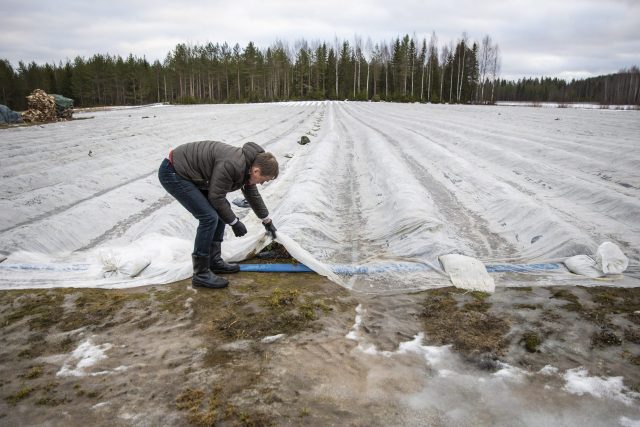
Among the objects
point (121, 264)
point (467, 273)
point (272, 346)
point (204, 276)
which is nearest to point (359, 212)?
point (467, 273)

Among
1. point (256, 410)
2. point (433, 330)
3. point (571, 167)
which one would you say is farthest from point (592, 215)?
point (256, 410)

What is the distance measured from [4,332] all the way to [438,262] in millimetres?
3391

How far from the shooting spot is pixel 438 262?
3.57 meters

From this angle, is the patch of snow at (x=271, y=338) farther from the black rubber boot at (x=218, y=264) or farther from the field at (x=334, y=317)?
the black rubber boot at (x=218, y=264)

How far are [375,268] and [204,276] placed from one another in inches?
59.0

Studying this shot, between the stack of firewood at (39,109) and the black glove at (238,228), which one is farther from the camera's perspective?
the stack of firewood at (39,109)

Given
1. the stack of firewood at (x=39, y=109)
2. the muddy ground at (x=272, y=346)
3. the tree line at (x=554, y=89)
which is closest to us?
the muddy ground at (x=272, y=346)

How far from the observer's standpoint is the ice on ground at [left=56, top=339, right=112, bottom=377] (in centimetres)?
220

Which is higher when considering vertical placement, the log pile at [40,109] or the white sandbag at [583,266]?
the log pile at [40,109]

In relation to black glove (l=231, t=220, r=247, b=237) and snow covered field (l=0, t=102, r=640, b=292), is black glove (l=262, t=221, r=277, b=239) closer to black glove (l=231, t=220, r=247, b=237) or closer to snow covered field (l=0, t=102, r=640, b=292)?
black glove (l=231, t=220, r=247, b=237)

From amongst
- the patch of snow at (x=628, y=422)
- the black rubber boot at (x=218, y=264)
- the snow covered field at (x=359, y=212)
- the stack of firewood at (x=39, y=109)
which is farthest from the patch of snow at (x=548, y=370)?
the stack of firewood at (x=39, y=109)

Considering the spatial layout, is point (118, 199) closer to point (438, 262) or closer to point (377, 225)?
point (377, 225)

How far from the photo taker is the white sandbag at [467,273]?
3.16 metres

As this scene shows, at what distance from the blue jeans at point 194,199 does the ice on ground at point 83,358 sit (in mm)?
975
